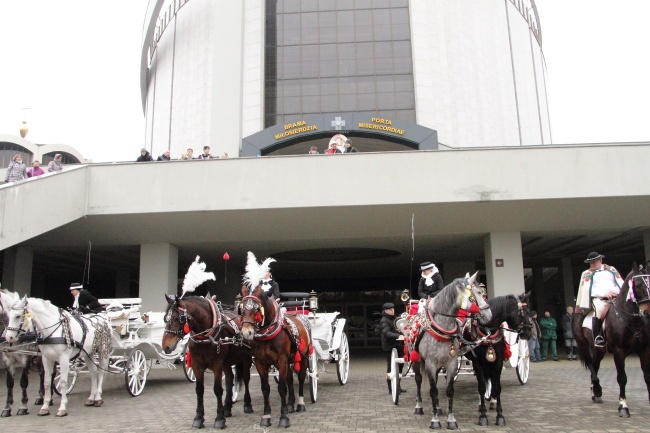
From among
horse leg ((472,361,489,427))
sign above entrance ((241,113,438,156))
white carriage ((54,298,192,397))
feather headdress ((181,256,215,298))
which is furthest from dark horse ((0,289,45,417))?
sign above entrance ((241,113,438,156))

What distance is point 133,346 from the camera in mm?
10734

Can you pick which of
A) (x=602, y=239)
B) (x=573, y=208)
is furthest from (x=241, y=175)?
(x=602, y=239)

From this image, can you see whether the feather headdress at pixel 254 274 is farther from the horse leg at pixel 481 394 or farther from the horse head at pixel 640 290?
the horse head at pixel 640 290

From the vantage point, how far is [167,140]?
29891 millimetres

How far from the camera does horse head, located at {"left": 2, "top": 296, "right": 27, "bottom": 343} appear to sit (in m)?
8.00

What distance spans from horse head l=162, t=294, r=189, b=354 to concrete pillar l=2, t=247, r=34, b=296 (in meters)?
12.6

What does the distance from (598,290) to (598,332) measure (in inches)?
24.6

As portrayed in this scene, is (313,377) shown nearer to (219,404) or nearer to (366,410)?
(366,410)

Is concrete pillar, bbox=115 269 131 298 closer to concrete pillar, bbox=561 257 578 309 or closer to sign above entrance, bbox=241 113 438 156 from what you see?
sign above entrance, bbox=241 113 438 156

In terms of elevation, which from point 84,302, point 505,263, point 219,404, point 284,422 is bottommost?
point 284,422

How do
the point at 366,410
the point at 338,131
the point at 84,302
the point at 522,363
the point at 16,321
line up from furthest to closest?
the point at 338,131 → the point at 522,363 → the point at 84,302 → the point at 366,410 → the point at 16,321

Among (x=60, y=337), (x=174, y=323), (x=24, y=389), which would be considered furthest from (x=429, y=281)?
(x=24, y=389)

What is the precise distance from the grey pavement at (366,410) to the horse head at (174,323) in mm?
1296

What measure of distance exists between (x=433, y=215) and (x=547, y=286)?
24160mm
